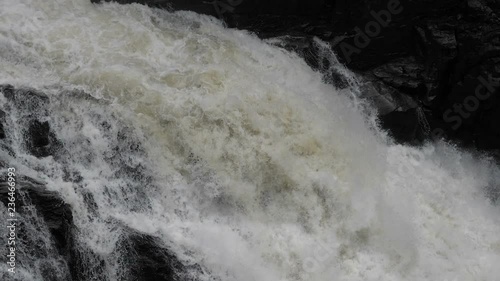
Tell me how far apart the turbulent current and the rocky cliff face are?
22.7 inches

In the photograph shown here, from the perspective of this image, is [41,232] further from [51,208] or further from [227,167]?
[227,167]

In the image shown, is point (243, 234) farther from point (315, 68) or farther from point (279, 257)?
point (315, 68)

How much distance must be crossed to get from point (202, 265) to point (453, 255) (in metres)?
4.15

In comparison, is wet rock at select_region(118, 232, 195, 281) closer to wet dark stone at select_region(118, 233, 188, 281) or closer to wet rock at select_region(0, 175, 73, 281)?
wet dark stone at select_region(118, 233, 188, 281)

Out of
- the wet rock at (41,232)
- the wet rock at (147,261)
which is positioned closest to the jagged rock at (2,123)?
the wet rock at (41,232)

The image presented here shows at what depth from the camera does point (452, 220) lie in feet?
27.9

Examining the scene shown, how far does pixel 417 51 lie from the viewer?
31.2ft

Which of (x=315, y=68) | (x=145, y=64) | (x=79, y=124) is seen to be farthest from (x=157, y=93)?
(x=315, y=68)

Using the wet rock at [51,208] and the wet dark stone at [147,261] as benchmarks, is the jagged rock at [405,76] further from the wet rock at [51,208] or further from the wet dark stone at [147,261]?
the wet rock at [51,208]

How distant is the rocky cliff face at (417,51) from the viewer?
9102 millimetres

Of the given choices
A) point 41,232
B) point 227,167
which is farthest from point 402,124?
point 41,232

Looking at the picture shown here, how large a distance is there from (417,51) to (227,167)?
447 centimetres

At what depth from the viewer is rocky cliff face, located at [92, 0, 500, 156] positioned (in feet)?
29.9

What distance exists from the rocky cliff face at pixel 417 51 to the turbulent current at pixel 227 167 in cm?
58
